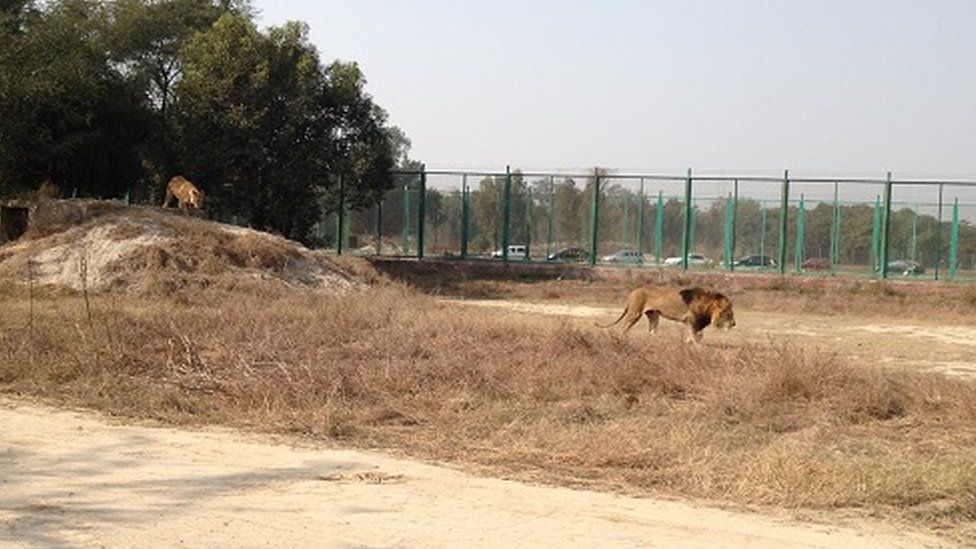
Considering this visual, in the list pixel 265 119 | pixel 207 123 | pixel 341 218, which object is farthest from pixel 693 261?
pixel 207 123

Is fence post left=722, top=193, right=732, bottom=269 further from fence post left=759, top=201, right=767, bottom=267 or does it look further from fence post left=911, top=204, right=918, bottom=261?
fence post left=911, top=204, right=918, bottom=261

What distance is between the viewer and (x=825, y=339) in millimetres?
23391

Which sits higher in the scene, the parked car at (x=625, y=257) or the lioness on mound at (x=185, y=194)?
the lioness on mound at (x=185, y=194)

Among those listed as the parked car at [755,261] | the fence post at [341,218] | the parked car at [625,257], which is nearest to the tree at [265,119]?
the fence post at [341,218]

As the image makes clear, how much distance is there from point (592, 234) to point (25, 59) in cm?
1861

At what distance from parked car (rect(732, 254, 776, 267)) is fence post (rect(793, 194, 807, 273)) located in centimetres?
71

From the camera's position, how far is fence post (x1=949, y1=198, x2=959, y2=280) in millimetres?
36375

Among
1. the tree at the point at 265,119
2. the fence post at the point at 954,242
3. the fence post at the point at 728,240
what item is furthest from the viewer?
the fence post at the point at 728,240

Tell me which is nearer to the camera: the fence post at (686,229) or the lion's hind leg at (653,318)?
the lion's hind leg at (653,318)

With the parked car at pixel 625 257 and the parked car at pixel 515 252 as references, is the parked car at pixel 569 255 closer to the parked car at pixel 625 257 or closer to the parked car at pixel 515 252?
the parked car at pixel 625 257

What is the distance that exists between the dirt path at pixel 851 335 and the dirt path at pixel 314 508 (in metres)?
8.71

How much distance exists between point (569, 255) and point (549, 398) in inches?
1150

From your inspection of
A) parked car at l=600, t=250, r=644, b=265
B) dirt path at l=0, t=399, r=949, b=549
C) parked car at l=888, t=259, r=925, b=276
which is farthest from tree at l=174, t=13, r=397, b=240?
dirt path at l=0, t=399, r=949, b=549

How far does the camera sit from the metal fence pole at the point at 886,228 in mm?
36812
